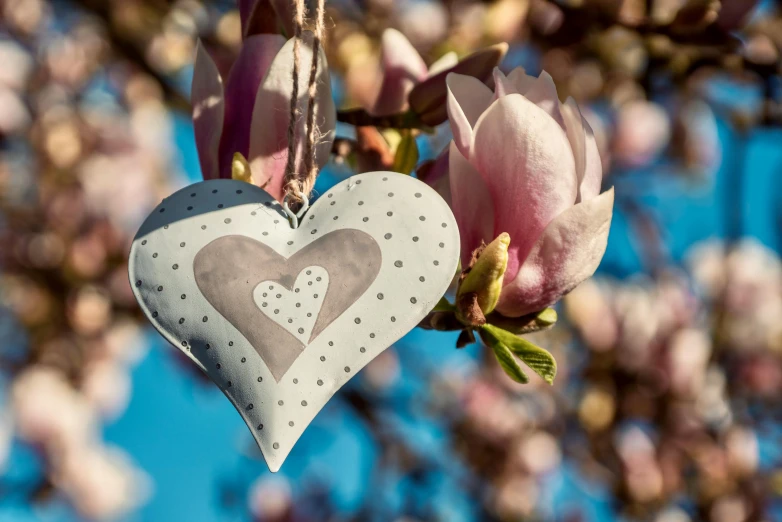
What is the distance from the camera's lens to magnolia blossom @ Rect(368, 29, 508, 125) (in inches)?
21.8

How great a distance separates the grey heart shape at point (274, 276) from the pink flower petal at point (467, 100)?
3.8 inches

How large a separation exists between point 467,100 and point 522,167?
0.07 m

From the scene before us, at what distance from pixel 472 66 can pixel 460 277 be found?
0.59 feet

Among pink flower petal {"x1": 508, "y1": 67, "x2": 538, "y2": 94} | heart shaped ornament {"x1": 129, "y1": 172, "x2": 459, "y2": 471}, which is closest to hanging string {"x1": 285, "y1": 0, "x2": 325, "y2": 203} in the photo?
heart shaped ornament {"x1": 129, "y1": 172, "x2": 459, "y2": 471}

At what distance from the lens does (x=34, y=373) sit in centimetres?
186

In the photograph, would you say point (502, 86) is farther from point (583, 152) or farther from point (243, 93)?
point (243, 93)

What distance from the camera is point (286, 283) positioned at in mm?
422

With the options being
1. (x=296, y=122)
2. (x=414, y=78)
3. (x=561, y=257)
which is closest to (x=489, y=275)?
(x=561, y=257)

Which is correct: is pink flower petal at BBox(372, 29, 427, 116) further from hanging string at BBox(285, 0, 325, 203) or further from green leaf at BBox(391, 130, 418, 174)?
hanging string at BBox(285, 0, 325, 203)

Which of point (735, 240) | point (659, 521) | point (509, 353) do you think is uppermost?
point (509, 353)

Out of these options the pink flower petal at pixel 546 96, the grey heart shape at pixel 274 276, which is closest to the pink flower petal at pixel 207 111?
the grey heart shape at pixel 274 276

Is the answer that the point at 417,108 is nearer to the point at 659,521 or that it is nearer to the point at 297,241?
the point at 297,241

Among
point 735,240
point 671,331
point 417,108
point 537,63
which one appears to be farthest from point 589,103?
point 417,108

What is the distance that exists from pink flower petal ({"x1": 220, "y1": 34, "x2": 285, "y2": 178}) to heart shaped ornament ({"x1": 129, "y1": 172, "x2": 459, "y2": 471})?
74 mm
